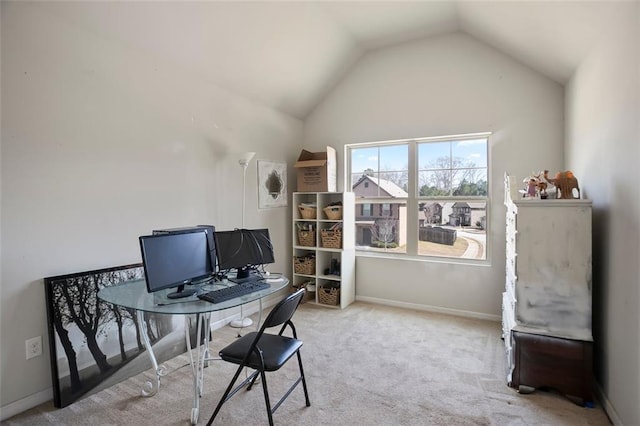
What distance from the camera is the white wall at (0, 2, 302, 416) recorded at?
1984 millimetres

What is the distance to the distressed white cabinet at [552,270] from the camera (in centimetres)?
215

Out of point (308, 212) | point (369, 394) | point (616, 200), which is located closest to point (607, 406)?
point (616, 200)

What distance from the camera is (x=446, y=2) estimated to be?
10.2 ft

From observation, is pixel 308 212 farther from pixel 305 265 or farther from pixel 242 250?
→ pixel 242 250

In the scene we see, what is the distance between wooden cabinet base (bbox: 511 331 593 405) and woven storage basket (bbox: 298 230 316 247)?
7.98 feet

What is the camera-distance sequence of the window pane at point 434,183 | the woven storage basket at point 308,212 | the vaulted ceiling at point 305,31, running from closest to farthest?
the vaulted ceiling at point 305,31 → the window pane at point 434,183 → the woven storage basket at point 308,212

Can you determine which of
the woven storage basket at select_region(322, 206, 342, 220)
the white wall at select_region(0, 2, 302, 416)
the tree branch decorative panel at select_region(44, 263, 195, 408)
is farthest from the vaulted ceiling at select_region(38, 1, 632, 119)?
the tree branch decorative panel at select_region(44, 263, 195, 408)

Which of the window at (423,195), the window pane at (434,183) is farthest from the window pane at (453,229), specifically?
the window pane at (434,183)

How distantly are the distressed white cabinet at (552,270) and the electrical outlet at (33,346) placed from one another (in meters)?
3.16

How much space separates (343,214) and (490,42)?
7.93ft

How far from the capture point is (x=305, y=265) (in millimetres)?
4211

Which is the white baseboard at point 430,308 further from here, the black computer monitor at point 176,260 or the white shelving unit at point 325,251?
the black computer monitor at point 176,260

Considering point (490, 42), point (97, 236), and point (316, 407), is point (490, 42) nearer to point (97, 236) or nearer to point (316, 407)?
point (316, 407)

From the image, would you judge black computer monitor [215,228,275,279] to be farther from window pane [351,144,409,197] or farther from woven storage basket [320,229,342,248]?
window pane [351,144,409,197]
